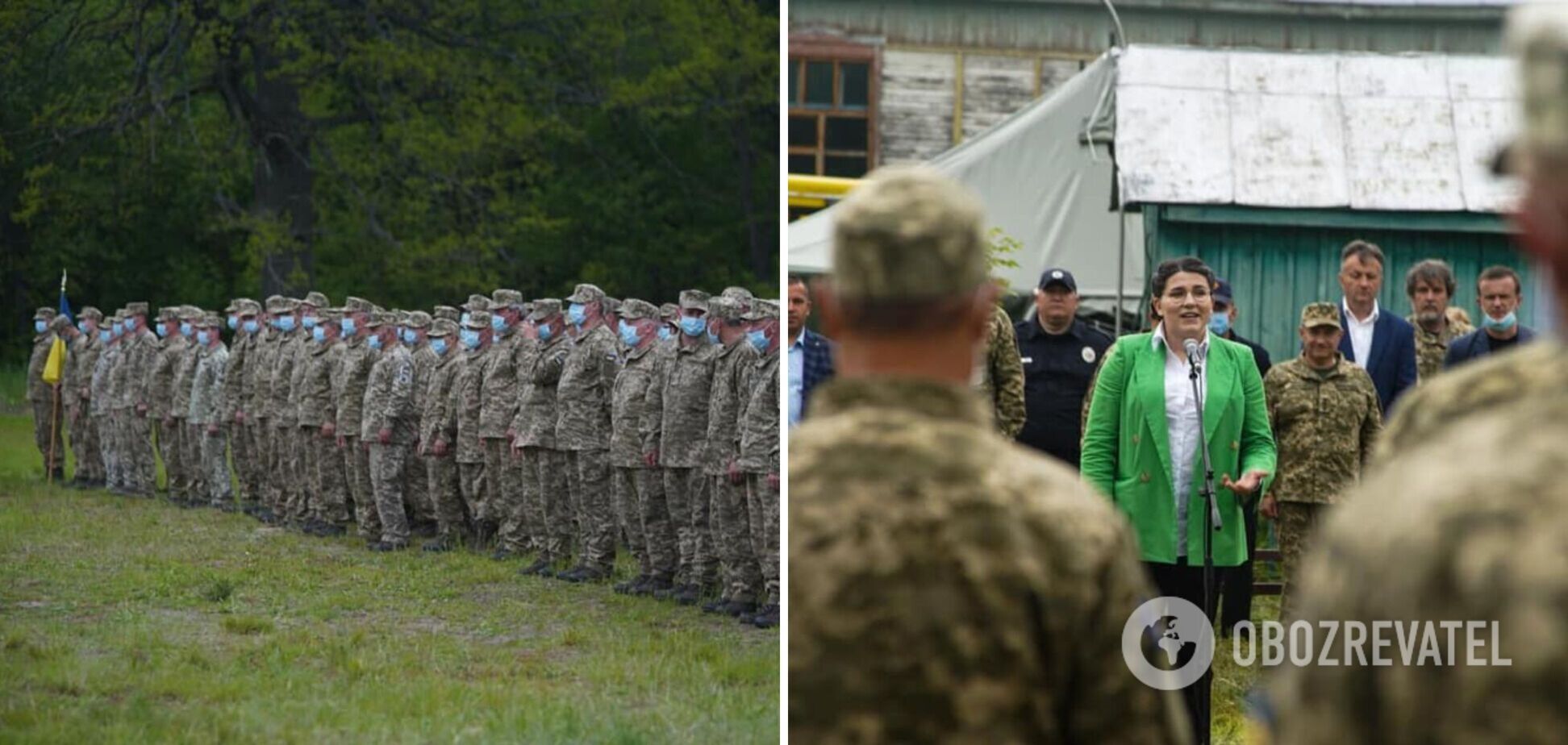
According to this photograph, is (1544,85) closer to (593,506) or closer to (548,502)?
(593,506)

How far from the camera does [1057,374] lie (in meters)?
8.26

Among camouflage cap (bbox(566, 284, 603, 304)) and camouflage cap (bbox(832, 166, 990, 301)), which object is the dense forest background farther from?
camouflage cap (bbox(832, 166, 990, 301))

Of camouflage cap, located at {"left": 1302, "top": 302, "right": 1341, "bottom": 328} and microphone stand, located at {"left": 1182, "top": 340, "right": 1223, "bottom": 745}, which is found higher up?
camouflage cap, located at {"left": 1302, "top": 302, "right": 1341, "bottom": 328}

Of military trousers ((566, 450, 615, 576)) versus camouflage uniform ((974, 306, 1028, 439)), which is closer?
camouflage uniform ((974, 306, 1028, 439))

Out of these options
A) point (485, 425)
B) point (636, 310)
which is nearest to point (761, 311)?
point (636, 310)

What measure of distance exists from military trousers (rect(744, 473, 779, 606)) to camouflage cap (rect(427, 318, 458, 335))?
5.88ft

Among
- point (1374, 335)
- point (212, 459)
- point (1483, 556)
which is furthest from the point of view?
point (212, 459)

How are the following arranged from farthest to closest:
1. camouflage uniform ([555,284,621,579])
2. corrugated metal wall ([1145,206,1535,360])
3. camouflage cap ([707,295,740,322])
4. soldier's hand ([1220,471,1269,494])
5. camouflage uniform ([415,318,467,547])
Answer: corrugated metal wall ([1145,206,1535,360]) → camouflage uniform ([415,318,467,547]) → camouflage uniform ([555,284,621,579]) → camouflage cap ([707,295,740,322]) → soldier's hand ([1220,471,1269,494])

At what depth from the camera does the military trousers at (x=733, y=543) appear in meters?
8.47

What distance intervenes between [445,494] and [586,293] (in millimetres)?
3107

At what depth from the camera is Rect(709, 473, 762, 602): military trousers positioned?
27.8 feet

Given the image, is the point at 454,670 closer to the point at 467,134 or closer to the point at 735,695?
the point at 735,695

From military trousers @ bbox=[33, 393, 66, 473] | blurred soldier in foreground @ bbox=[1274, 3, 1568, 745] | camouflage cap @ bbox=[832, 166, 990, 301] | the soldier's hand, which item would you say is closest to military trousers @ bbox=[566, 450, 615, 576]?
military trousers @ bbox=[33, 393, 66, 473]

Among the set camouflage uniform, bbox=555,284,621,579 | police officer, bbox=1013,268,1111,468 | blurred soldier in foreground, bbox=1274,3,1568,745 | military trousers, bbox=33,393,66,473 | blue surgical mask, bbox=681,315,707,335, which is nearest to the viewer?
blurred soldier in foreground, bbox=1274,3,1568,745
